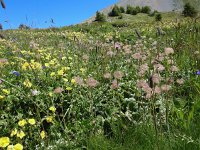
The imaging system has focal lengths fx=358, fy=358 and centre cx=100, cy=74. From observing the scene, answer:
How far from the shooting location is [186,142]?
2.36m

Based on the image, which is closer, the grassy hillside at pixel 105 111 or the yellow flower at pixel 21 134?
the grassy hillside at pixel 105 111

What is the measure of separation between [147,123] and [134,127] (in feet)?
0.44

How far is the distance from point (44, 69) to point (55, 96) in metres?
1.32

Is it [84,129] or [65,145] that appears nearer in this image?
[65,145]

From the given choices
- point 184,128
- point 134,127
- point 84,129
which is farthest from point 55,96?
point 184,128

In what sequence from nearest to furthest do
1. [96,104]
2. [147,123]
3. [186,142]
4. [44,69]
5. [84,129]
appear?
1. [186,142]
2. [147,123]
3. [84,129]
4. [96,104]
5. [44,69]

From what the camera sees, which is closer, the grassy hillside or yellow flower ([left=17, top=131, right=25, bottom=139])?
the grassy hillside

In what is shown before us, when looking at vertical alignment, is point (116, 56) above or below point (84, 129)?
above

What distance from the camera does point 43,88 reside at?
419 cm

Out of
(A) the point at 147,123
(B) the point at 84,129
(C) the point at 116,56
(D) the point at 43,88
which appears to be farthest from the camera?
(C) the point at 116,56

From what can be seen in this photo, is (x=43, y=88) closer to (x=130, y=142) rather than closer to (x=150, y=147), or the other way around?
(x=130, y=142)

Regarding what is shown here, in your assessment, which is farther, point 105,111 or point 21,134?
point 105,111

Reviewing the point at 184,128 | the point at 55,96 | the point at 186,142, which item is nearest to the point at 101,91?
the point at 55,96

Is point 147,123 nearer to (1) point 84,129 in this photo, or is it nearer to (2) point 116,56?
(1) point 84,129
